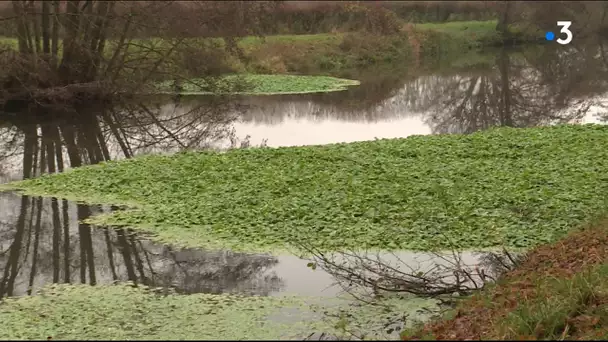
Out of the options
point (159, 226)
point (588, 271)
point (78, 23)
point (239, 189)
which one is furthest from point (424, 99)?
point (588, 271)

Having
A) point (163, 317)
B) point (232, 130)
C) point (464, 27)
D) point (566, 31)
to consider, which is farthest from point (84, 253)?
point (566, 31)

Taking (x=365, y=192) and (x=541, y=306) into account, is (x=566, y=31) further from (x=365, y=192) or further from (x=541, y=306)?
(x=541, y=306)

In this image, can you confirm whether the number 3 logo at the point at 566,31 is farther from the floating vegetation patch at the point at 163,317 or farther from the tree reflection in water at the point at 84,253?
the floating vegetation patch at the point at 163,317

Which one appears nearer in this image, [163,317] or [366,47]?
[163,317]

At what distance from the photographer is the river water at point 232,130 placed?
9297mm

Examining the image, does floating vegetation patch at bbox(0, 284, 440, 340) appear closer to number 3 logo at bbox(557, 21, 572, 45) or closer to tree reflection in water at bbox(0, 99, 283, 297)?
tree reflection in water at bbox(0, 99, 283, 297)

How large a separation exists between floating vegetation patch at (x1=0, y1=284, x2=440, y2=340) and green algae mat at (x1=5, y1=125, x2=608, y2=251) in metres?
1.91

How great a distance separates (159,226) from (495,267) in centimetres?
474

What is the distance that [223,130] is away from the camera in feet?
72.8

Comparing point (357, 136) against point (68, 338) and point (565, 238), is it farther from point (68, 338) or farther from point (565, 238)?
point (68, 338)

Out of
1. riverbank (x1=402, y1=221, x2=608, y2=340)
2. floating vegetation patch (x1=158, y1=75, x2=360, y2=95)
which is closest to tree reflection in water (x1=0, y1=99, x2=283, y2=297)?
riverbank (x1=402, y1=221, x2=608, y2=340)

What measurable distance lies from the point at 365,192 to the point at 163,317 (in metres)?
5.14

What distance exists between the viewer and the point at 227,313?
7.60m

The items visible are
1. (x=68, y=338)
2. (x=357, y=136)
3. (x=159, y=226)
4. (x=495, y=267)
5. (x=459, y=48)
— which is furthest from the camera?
(x=459, y=48)
